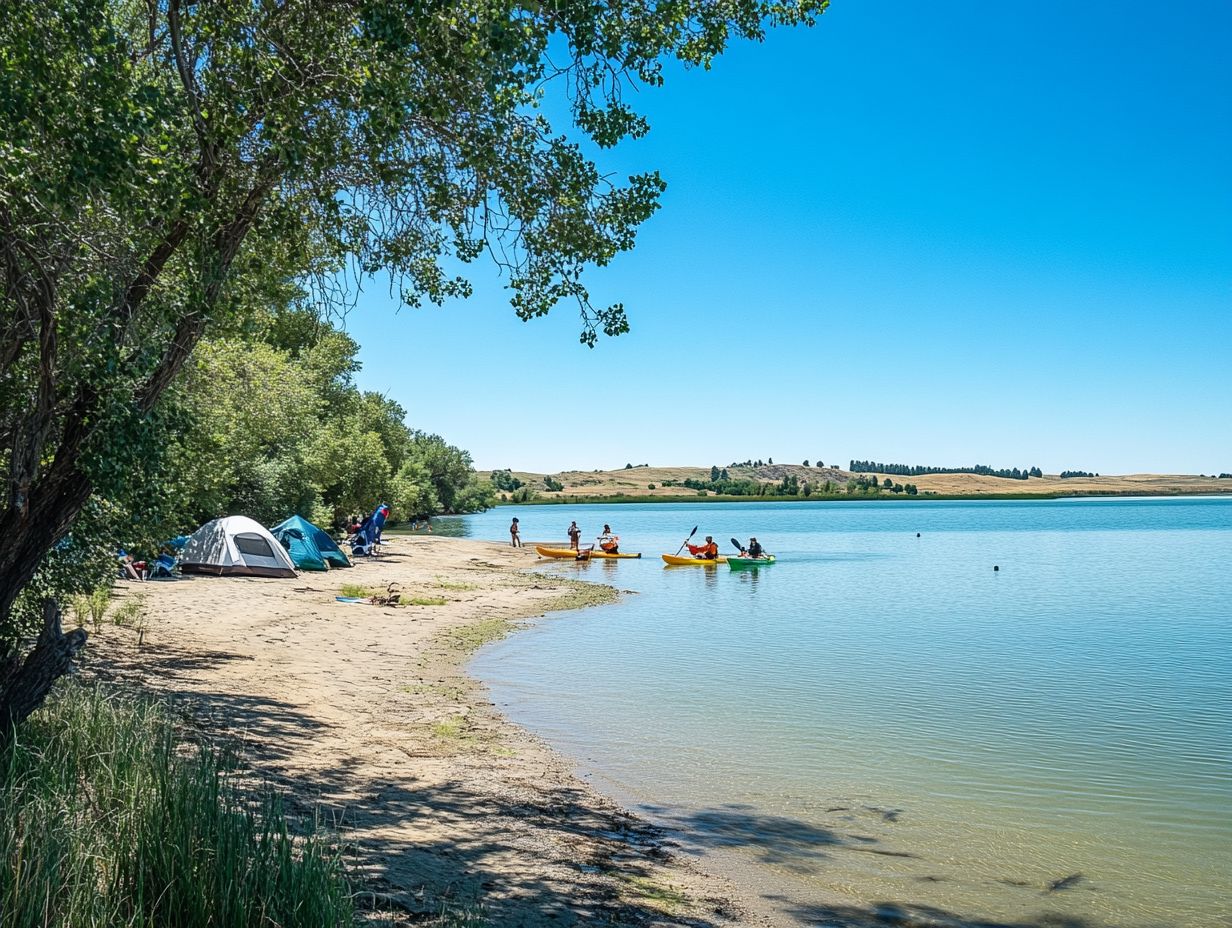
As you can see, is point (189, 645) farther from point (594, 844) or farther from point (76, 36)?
point (76, 36)

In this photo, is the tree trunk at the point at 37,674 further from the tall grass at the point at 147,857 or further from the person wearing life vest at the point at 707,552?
the person wearing life vest at the point at 707,552

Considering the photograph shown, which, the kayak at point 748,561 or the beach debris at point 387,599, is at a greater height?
the beach debris at point 387,599

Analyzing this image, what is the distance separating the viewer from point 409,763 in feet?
30.9

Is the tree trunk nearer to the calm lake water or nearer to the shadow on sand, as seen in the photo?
the shadow on sand

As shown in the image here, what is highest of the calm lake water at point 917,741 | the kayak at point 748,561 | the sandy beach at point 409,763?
the sandy beach at point 409,763

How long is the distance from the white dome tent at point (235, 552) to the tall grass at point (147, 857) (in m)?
20.4

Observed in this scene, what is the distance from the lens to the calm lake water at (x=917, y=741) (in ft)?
25.5

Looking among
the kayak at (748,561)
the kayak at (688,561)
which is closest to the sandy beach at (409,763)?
the kayak at (748,561)

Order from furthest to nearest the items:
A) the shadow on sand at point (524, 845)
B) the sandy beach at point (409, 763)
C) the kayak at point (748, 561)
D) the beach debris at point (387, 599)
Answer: the kayak at point (748, 561), the beach debris at point (387, 599), the sandy beach at point (409, 763), the shadow on sand at point (524, 845)

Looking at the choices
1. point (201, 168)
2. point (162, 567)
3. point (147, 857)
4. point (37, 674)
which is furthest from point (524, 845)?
point (162, 567)

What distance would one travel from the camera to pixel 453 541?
164 ft

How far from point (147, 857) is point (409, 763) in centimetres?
485

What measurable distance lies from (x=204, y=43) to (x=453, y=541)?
43.5m

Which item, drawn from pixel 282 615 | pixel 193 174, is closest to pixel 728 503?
pixel 282 615
